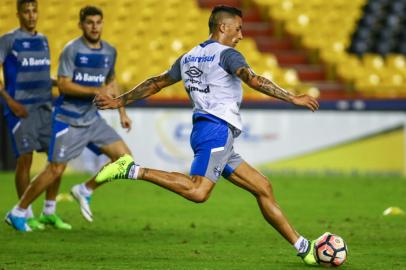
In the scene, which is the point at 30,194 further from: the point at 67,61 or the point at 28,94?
the point at 67,61

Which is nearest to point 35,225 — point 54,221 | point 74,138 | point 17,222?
point 54,221

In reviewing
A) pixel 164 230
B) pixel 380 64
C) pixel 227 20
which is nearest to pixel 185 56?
pixel 227 20

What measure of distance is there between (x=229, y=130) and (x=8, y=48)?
3.42 meters

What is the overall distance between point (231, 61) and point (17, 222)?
346 centimetres

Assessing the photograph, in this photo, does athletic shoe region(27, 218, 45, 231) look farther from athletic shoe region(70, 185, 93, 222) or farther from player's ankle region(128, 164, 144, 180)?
player's ankle region(128, 164, 144, 180)

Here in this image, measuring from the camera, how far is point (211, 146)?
26.9 ft

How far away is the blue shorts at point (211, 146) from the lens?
8.16 meters

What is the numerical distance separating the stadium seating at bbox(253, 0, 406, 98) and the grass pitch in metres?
5.60

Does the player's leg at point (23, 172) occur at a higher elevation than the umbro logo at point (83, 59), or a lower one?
lower

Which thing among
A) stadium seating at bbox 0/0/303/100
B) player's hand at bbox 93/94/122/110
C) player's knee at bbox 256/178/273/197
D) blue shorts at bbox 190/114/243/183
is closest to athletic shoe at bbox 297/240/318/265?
player's knee at bbox 256/178/273/197

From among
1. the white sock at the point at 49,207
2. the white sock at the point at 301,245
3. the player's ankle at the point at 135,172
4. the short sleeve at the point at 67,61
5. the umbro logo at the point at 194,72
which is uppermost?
the short sleeve at the point at 67,61

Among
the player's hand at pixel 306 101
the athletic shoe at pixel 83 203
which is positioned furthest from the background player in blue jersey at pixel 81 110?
the player's hand at pixel 306 101

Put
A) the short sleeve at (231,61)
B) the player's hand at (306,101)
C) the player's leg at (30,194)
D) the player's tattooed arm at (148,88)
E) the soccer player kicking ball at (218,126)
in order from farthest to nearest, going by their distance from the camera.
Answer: the player's leg at (30,194)
the player's tattooed arm at (148,88)
the soccer player kicking ball at (218,126)
the short sleeve at (231,61)
the player's hand at (306,101)

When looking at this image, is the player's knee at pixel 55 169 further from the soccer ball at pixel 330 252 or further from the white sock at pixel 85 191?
the soccer ball at pixel 330 252
